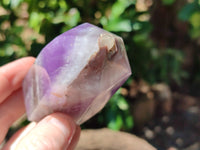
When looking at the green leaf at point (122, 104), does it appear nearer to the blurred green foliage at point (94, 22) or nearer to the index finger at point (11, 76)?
the blurred green foliage at point (94, 22)

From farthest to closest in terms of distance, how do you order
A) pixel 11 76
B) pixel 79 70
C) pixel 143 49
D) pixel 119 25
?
pixel 143 49, pixel 119 25, pixel 11 76, pixel 79 70

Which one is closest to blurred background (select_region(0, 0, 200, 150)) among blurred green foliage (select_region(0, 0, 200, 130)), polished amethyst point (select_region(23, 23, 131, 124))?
blurred green foliage (select_region(0, 0, 200, 130))

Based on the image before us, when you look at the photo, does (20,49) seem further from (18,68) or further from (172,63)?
(172,63)

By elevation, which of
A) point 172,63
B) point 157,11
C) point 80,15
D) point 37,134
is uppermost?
point 80,15

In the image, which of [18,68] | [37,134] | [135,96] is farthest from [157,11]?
[37,134]

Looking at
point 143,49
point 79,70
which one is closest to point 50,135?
point 79,70

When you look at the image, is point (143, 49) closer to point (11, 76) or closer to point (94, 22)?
point (94, 22)

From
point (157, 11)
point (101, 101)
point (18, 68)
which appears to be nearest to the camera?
point (101, 101)

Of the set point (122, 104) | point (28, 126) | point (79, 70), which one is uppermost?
point (79, 70)
